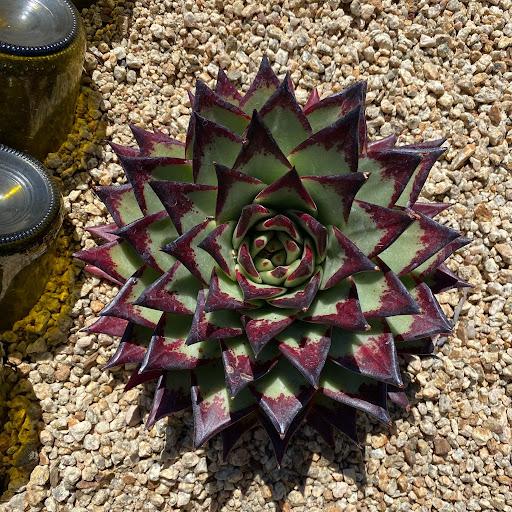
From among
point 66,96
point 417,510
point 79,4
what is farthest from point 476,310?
point 79,4

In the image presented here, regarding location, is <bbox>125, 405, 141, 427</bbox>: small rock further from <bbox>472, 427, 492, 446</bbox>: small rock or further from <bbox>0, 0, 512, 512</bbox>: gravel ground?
<bbox>472, 427, 492, 446</bbox>: small rock

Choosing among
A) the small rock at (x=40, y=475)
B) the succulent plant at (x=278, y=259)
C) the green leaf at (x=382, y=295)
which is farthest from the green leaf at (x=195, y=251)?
the small rock at (x=40, y=475)

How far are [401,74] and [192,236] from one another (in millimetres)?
1305

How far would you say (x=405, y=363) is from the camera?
2.05m

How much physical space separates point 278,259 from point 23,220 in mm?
761

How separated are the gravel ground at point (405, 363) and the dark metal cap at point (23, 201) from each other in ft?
0.96

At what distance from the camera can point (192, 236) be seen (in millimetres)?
1365

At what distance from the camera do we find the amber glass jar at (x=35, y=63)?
1.77 metres

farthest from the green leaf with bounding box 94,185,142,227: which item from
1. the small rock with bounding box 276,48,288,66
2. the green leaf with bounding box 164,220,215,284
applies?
the small rock with bounding box 276,48,288,66

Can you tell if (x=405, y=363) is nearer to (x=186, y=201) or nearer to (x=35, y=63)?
(x=186, y=201)

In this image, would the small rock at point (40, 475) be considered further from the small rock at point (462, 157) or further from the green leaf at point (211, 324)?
the small rock at point (462, 157)

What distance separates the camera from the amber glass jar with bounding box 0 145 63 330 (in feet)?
5.69

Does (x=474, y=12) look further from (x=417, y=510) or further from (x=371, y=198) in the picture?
(x=417, y=510)

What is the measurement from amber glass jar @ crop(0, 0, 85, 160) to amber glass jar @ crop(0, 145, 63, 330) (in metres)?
0.14
